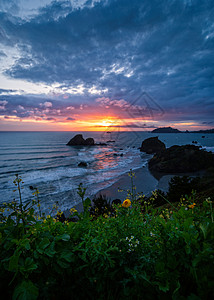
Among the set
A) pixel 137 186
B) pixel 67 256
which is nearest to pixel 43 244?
pixel 67 256

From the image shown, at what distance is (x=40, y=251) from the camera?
45.9 inches

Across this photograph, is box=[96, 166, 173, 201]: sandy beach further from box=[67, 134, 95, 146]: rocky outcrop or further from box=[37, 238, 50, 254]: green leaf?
box=[67, 134, 95, 146]: rocky outcrop

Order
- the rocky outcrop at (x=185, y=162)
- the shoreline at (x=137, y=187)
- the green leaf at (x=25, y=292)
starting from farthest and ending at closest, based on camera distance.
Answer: the rocky outcrop at (x=185, y=162)
the shoreline at (x=137, y=187)
the green leaf at (x=25, y=292)

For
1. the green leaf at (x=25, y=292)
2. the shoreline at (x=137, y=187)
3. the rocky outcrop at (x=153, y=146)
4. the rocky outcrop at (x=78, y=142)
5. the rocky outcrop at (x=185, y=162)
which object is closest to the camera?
the green leaf at (x=25, y=292)

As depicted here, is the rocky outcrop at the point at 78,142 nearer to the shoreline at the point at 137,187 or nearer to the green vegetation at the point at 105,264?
the shoreline at the point at 137,187

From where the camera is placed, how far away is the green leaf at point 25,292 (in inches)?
39.5

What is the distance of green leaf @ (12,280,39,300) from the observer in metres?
1.00

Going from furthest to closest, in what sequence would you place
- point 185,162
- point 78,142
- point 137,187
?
1. point 78,142
2. point 185,162
3. point 137,187

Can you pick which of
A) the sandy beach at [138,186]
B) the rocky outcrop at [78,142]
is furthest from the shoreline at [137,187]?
the rocky outcrop at [78,142]

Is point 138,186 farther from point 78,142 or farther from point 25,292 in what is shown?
point 78,142

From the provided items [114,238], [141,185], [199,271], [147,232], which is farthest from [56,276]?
[141,185]

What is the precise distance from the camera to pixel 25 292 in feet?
3.34

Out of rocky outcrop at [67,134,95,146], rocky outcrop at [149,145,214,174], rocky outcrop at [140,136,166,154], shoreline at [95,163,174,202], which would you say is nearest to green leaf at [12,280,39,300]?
shoreline at [95,163,174,202]

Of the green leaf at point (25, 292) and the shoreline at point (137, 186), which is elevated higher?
the green leaf at point (25, 292)
